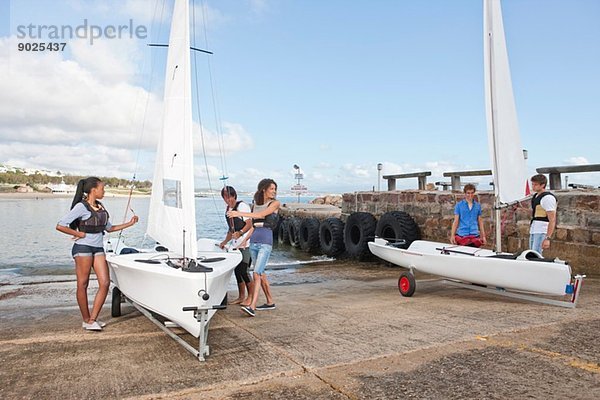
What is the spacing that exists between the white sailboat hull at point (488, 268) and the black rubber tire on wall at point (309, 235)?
398 inches

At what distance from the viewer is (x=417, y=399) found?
3.04m

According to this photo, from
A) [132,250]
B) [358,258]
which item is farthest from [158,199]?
[358,258]

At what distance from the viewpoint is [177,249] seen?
15.6 feet

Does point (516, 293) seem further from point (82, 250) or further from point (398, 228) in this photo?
point (398, 228)

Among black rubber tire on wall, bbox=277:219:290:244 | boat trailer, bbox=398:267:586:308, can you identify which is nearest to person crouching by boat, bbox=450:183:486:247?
boat trailer, bbox=398:267:586:308

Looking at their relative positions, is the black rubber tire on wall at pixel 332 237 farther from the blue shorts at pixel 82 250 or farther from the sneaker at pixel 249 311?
the blue shorts at pixel 82 250

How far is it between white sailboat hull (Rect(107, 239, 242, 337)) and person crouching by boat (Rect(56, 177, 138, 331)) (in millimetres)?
286

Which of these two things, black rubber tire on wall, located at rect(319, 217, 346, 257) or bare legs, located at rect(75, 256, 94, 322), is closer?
bare legs, located at rect(75, 256, 94, 322)

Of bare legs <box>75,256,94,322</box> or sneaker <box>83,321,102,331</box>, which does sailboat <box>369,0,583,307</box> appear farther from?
bare legs <box>75,256,94,322</box>

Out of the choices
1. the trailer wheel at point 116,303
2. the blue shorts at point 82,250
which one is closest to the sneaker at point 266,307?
the trailer wheel at point 116,303

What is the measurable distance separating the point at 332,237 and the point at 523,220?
22.5 ft

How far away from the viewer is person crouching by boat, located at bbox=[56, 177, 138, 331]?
478 cm

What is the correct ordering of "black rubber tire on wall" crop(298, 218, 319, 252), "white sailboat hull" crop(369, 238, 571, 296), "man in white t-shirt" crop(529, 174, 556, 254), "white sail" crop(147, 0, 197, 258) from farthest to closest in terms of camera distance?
1. "black rubber tire on wall" crop(298, 218, 319, 252)
2. "man in white t-shirt" crop(529, 174, 556, 254)
3. "white sailboat hull" crop(369, 238, 571, 296)
4. "white sail" crop(147, 0, 197, 258)

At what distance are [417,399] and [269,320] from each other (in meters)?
2.60
